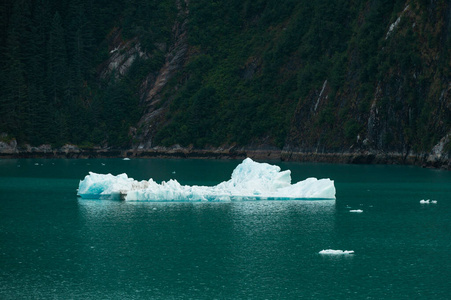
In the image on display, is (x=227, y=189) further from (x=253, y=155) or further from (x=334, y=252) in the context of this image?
(x=253, y=155)

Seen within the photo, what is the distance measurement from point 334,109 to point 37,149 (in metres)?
64.4

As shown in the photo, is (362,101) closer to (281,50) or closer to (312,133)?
(312,133)

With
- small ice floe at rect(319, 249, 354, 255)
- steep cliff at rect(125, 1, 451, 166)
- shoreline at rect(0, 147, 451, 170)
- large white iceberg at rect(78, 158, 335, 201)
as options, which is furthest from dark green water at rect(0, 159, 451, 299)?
steep cliff at rect(125, 1, 451, 166)

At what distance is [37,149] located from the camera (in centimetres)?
14875

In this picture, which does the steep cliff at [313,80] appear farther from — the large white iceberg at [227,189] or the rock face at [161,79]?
the large white iceberg at [227,189]

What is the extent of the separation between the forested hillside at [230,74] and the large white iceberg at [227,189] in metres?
41.1

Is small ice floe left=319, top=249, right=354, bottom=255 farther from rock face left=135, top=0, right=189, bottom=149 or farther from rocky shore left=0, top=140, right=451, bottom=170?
rock face left=135, top=0, right=189, bottom=149

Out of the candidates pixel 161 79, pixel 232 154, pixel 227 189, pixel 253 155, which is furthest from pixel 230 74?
pixel 227 189

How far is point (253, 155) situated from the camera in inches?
5566

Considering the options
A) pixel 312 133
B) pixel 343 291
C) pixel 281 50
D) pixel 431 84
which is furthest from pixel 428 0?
pixel 343 291

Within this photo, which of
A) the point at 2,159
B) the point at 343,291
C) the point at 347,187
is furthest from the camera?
the point at 2,159

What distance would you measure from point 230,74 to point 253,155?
24.1 m

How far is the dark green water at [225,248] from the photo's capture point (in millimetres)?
32562

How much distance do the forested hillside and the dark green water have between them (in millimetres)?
45106
